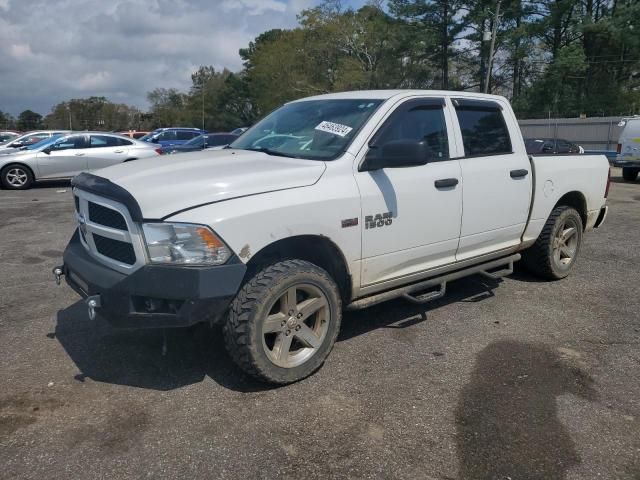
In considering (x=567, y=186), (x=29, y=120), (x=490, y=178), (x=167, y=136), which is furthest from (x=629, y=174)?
(x=29, y=120)

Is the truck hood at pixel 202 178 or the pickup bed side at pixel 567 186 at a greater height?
the truck hood at pixel 202 178

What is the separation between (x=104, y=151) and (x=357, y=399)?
43.7 ft

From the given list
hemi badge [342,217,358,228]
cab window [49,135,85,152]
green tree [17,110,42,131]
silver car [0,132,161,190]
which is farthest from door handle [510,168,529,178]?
green tree [17,110,42,131]

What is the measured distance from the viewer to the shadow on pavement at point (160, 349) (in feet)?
12.0

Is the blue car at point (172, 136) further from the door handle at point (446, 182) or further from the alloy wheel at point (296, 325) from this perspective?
the alloy wheel at point (296, 325)

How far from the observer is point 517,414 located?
3.26m

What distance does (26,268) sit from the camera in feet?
20.9

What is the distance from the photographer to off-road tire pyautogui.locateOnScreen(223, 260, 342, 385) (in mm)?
3270

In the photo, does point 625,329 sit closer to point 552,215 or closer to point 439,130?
point 552,215

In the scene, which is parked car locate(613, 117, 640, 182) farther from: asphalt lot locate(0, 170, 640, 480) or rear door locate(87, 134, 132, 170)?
rear door locate(87, 134, 132, 170)

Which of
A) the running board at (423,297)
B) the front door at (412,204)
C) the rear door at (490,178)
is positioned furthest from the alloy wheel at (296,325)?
the rear door at (490,178)

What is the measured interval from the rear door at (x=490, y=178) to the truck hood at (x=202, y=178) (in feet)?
5.07

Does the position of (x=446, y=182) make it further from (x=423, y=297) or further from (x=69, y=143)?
(x=69, y=143)

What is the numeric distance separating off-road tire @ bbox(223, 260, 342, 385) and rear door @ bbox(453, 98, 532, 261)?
1667 millimetres
